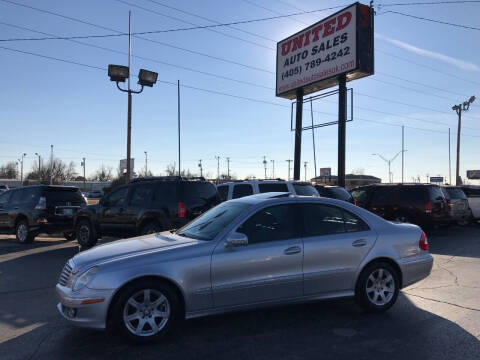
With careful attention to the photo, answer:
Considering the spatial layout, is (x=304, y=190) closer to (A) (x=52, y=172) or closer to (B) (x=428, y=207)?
(B) (x=428, y=207)

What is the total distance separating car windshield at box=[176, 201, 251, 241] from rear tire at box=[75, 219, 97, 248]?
6.11m

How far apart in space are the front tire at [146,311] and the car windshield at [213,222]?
797 mm

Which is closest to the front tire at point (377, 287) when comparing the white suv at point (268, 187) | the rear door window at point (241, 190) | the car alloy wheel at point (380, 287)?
the car alloy wheel at point (380, 287)

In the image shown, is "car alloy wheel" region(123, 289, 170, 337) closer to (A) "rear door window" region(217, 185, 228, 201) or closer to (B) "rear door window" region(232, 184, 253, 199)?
(B) "rear door window" region(232, 184, 253, 199)

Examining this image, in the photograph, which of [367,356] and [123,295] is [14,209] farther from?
[367,356]

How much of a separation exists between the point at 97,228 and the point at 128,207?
4.19 feet

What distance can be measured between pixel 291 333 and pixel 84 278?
228 centimetres

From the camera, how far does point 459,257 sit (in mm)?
9211

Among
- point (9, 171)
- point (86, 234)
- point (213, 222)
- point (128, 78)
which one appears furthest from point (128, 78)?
point (9, 171)

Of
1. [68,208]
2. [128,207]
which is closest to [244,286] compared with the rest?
[128,207]

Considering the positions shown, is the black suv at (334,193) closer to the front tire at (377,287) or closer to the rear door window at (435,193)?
the rear door window at (435,193)

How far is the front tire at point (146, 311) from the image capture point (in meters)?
4.14

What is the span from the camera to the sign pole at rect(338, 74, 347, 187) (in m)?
20.0

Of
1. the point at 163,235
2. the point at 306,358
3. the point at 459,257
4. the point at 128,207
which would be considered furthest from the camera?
the point at 128,207
